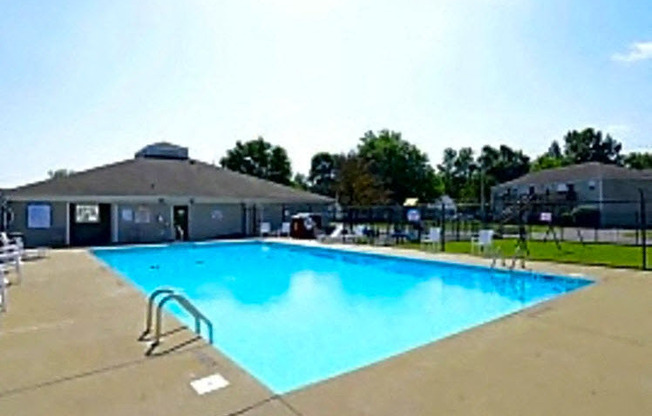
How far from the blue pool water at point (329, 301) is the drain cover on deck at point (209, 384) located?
107 cm

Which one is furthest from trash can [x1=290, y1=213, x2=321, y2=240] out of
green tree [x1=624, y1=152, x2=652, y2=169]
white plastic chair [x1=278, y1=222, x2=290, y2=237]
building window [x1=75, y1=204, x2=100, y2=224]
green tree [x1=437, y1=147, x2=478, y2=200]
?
green tree [x1=624, y1=152, x2=652, y2=169]

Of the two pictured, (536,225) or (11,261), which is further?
(536,225)

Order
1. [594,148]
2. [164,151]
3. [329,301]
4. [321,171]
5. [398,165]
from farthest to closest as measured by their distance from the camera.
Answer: [594,148] < [321,171] < [398,165] < [164,151] < [329,301]

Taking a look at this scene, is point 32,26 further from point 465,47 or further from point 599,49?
point 599,49

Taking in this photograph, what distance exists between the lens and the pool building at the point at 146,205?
67.4ft

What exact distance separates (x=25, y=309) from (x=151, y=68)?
945 cm

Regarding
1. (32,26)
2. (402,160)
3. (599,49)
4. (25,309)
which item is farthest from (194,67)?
(402,160)

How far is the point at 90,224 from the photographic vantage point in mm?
22531

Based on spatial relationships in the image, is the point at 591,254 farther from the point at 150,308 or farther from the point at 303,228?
the point at 150,308

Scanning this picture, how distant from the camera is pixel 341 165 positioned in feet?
149

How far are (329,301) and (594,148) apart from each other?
68.4m

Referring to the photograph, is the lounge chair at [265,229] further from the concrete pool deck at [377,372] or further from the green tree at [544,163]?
the green tree at [544,163]

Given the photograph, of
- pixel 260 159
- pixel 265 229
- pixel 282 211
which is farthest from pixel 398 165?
pixel 265 229

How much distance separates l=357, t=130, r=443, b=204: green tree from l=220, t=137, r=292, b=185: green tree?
7.49m
